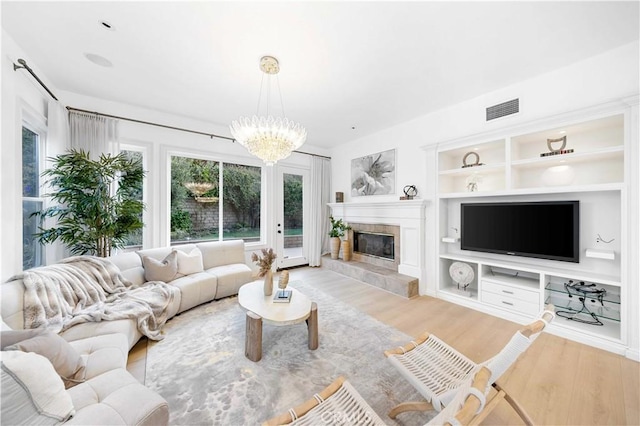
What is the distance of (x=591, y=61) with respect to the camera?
2.34 metres

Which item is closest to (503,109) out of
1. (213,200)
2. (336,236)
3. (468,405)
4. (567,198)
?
(567,198)

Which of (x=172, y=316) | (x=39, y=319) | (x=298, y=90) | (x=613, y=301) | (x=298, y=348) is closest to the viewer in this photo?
(x=39, y=319)

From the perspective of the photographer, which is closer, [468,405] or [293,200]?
[468,405]

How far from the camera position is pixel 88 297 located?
7.03ft

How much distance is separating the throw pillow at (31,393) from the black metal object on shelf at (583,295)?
4202 mm

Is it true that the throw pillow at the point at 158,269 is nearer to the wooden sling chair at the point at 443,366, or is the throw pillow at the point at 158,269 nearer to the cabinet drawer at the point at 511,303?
the wooden sling chair at the point at 443,366

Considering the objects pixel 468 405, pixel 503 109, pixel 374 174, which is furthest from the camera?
pixel 374 174

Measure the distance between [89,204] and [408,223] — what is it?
4333 mm

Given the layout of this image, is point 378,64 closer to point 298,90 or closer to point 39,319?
point 298,90

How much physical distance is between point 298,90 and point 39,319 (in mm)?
3236

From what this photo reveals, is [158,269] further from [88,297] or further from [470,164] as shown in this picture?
[470,164]

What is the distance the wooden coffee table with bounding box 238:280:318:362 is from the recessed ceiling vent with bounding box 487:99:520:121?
10.8 ft

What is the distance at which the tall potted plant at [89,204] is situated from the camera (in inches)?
A: 98.1

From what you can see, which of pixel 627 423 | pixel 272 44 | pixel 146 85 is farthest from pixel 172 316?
pixel 627 423
